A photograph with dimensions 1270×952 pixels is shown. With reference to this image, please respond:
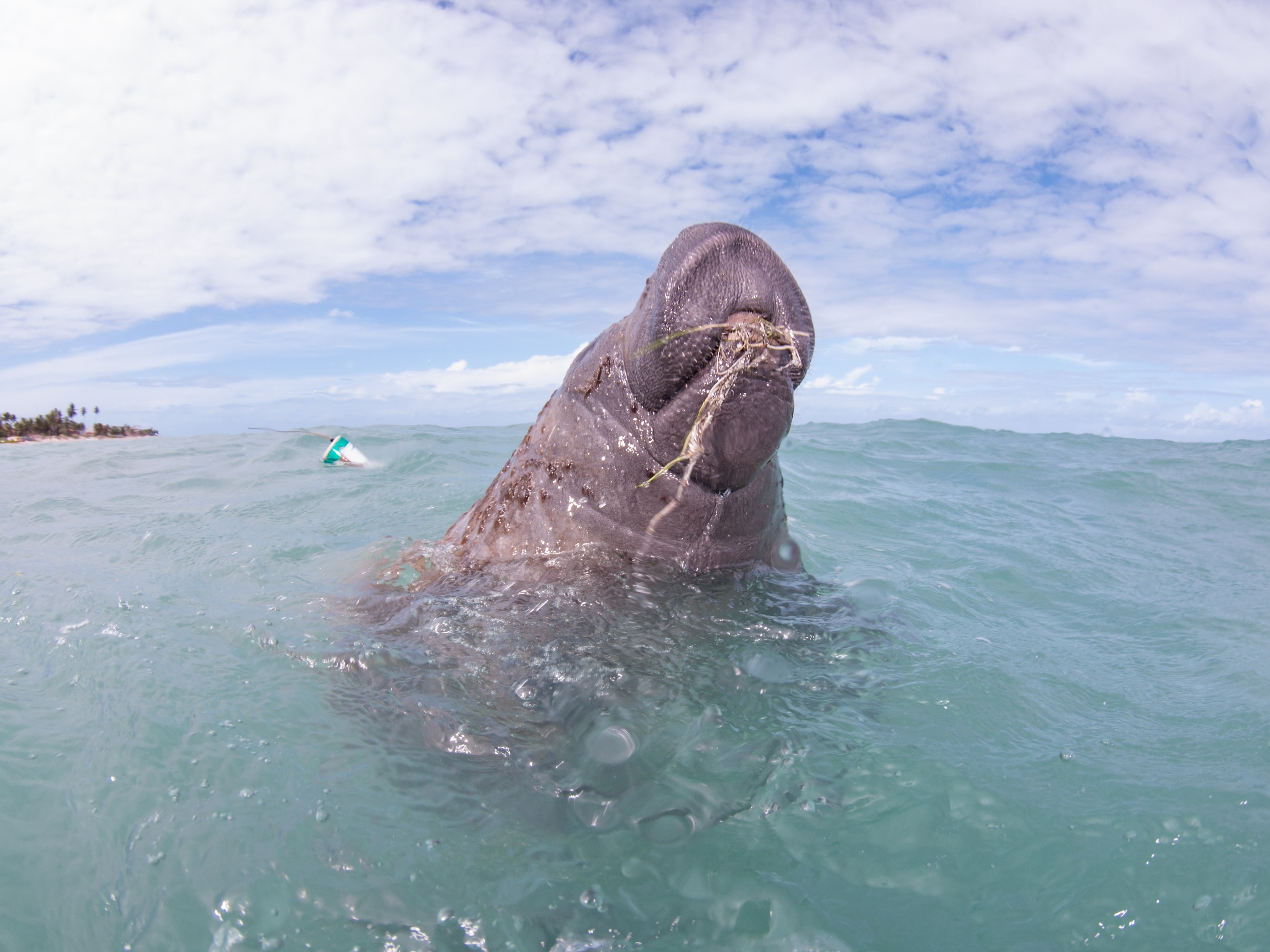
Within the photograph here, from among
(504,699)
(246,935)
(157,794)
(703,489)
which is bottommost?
(246,935)

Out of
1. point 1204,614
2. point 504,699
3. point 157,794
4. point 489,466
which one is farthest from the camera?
point 489,466

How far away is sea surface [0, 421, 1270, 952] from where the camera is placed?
2.31 meters

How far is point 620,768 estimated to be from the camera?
2.74 m

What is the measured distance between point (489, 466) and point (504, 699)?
10.6 m

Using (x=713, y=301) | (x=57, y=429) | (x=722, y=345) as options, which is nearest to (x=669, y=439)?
(x=722, y=345)

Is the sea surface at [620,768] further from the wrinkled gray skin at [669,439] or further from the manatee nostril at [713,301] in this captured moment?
the manatee nostril at [713,301]

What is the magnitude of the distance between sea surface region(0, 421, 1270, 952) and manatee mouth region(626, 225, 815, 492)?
0.83 metres

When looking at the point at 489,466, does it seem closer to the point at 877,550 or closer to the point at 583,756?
the point at 877,550

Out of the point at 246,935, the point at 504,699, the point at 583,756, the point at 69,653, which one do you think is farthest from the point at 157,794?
the point at 69,653

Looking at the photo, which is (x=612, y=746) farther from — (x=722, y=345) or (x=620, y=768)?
(x=722, y=345)

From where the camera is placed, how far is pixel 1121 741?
3.43 meters

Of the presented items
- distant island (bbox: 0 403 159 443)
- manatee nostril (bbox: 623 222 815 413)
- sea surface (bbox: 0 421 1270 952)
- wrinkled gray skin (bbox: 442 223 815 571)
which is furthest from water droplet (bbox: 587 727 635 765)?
distant island (bbox: 0 403 159 443)

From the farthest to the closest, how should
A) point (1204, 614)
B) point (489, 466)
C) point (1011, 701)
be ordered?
point (489, 466) → point (1204, 614) → point (1011, 701)

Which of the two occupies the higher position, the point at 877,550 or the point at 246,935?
the point at 877,550
